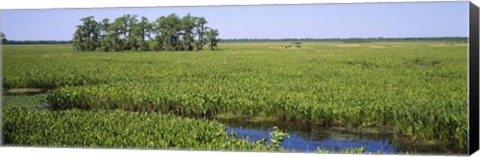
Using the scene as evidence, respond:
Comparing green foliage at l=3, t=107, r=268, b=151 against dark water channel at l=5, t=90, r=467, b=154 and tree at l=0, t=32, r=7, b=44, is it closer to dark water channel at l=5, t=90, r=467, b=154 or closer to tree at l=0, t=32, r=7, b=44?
dark water channel at l=5, t=90, r=467, b=154

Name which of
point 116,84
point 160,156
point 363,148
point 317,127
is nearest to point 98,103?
point 116,84

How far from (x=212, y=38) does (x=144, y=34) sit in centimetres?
93

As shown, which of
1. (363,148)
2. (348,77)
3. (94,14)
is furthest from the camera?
(94,14)

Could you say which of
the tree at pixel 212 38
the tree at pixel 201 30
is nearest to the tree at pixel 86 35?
the tree at pixel 201 30

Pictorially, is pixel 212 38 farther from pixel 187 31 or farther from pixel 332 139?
pixel 332 139

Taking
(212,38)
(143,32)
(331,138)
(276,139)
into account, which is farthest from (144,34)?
(331,138)

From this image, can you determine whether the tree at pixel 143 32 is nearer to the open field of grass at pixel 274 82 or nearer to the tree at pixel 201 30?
the open field of grass at pixel 274 82

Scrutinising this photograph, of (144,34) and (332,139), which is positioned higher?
(144,34)

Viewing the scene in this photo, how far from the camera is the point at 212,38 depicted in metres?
9.26

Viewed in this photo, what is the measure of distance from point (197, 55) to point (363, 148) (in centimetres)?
231

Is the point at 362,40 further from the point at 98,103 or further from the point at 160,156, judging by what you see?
the point at 98,103

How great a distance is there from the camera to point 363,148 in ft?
27.3

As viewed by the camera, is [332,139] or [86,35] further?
[86,35]

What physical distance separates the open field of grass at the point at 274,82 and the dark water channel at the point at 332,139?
0.10 m
